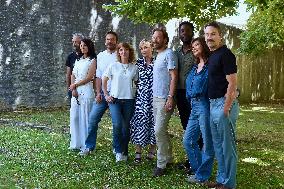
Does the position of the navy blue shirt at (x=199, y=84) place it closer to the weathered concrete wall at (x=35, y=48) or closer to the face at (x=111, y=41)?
the face at (x=111, y=41)

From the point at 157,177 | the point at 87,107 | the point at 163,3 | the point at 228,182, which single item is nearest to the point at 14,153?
the point at 87,107

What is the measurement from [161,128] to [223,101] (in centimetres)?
115

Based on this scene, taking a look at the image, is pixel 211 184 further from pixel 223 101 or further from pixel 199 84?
pixel 199 84

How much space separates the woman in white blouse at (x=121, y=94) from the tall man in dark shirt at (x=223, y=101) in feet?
5.63

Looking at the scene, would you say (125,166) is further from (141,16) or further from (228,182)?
(141,16)

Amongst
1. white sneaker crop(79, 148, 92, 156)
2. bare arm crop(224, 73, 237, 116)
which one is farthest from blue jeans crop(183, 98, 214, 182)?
white sneaker crop(79, 148, 92, 156)

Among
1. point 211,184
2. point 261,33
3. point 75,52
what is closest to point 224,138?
point 211,184

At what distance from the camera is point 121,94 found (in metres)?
6.54

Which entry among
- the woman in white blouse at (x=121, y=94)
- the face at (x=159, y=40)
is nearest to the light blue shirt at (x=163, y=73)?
the face at (x=159, y=40)

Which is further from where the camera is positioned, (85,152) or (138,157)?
(85,152)

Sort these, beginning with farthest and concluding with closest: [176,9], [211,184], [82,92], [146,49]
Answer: [176,9] < [82,92] < [146,49] < [211,184]

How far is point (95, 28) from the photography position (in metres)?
15.5

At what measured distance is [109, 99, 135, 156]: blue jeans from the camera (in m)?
6.57

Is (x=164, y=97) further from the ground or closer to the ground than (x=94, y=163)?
further from the ground
